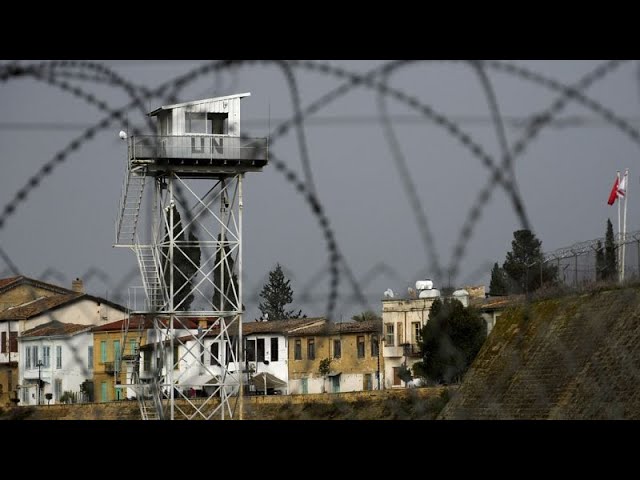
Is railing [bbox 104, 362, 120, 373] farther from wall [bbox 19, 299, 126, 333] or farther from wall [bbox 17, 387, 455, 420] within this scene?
wall [bbox 19, 299, 126, 333]

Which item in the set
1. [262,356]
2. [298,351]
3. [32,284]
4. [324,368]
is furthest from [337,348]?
[32,284]

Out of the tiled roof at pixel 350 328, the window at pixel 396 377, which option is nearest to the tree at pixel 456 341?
the tiled roof at pixel 350 328

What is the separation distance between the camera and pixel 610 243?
699 inches

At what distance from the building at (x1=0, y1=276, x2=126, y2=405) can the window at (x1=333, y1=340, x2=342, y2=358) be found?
46.0ft

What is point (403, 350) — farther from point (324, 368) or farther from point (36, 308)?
point (36, 308)

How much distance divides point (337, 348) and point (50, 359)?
2152cm

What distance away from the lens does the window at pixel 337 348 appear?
4450 centimetres

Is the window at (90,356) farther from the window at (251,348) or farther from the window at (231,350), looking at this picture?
the window at (251,348)

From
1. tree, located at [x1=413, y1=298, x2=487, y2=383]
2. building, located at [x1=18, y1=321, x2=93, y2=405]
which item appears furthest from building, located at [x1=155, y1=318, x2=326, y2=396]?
building, located at [x1=18, y1=321, x2=93, y2=405]

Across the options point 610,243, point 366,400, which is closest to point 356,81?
point 610,243

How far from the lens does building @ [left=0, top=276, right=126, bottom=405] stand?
13470 mm

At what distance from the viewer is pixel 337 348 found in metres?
45.2
